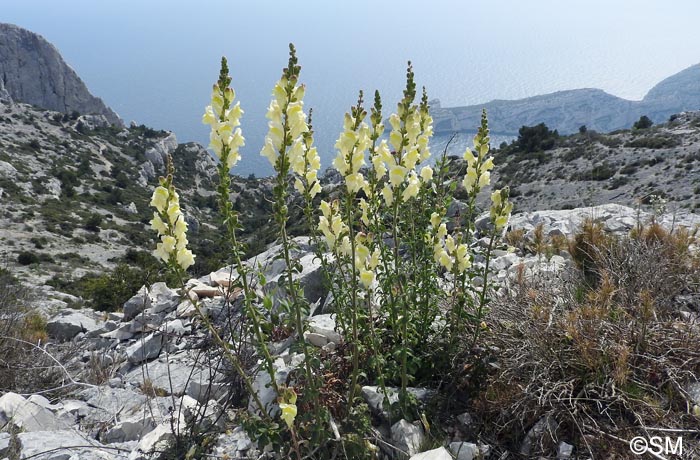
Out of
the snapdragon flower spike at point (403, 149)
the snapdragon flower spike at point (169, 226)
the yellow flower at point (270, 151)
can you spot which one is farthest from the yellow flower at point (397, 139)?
the snapdragon flower spike at point (169, 226)

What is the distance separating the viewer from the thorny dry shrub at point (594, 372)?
2.76m

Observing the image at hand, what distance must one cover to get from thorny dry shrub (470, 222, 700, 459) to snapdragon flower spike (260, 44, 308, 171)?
2254 mm

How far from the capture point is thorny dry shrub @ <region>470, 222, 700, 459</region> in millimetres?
2762

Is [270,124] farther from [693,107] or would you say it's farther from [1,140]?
[693,107]

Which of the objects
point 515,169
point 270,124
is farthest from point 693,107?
point 270,124

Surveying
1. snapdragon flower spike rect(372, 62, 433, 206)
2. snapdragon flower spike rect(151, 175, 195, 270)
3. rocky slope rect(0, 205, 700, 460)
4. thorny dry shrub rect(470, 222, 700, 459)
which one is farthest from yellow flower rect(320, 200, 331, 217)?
thorny dry shrub rect(470, 222, 700, 459)

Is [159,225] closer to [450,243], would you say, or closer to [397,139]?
[397,139]

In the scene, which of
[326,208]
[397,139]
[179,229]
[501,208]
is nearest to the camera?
[179,229]

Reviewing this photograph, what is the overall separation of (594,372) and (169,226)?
3084 mm

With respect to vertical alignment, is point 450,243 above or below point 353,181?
below

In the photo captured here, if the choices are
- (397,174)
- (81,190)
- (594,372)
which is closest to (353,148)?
(397,174)

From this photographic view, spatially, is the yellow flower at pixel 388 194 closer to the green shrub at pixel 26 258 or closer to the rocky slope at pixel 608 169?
the rocky slope at pixel 608 169

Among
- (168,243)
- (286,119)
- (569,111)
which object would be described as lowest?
(168,243)

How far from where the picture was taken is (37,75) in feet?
265
